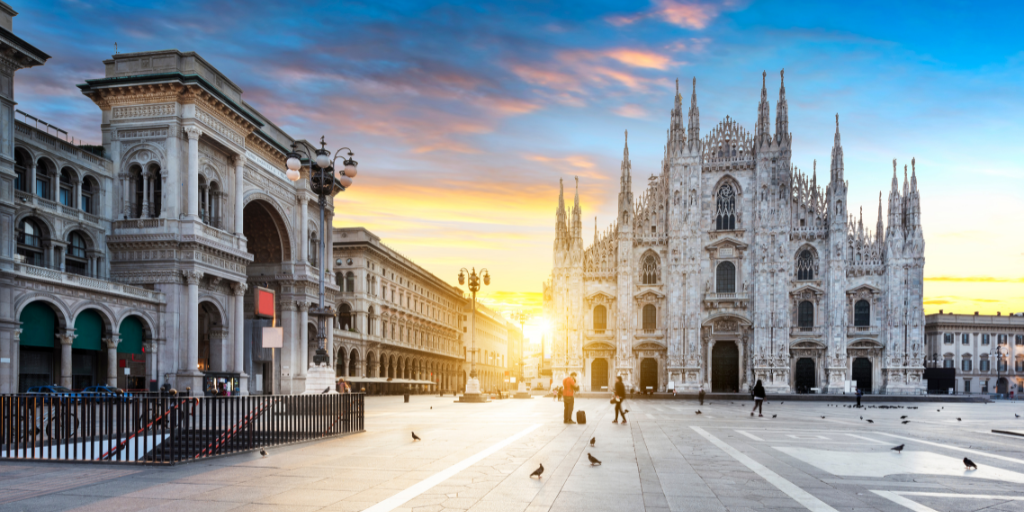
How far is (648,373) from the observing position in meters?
65.9

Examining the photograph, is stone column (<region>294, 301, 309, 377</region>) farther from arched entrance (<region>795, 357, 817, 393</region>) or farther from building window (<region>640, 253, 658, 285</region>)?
arched entrance (<region>795, 357, 817, 393</region>)

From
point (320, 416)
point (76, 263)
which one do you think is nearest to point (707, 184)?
point (76, 263)

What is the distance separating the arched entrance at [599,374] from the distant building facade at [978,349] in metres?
62.6

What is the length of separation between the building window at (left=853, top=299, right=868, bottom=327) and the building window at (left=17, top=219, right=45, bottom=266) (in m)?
59.2

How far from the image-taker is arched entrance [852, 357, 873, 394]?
64062mm

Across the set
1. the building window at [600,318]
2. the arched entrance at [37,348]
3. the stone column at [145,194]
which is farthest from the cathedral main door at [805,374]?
the arched entrance at [37,348]

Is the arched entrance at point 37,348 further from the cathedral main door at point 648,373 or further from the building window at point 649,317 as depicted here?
the building window at point 649,317

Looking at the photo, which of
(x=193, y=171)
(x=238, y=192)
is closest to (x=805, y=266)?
(x=238, y=192)

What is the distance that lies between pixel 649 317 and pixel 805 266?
555 inches

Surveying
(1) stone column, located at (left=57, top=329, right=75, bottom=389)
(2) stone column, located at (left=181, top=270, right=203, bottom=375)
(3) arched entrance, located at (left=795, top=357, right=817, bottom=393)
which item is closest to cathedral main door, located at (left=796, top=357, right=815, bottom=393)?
(3) arched entrance, located at (left=795, top=357, right=817, bottom=393)

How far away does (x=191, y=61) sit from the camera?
41.2 m

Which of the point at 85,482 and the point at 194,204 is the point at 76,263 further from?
the point at 85,482

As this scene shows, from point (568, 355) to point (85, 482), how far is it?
57.1 metres

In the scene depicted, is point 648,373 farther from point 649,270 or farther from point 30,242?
point 30,242
